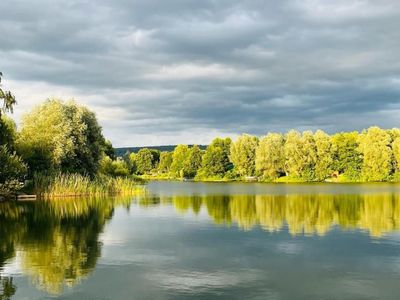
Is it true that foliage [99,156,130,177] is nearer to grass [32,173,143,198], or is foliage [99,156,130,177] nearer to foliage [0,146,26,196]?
grass [32,173,143,198]

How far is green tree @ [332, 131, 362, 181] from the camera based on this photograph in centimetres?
11838

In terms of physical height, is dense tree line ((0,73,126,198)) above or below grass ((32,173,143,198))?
above

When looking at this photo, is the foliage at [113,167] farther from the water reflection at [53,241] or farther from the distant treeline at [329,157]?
the water reflection at [53,241]

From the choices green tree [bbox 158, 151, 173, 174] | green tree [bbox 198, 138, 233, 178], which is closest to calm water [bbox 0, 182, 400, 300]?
green tree [bbox 198, 138, 233, 178]

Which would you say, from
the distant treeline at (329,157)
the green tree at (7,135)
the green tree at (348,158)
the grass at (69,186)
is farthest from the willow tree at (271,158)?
the green tree at (7,135)

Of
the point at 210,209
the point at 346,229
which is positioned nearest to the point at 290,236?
the point at 346,229

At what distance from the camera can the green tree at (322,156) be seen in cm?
11744

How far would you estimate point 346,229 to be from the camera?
27.9 meters

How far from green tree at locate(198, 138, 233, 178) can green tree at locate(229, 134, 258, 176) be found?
10.3 m

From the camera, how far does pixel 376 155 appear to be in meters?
113

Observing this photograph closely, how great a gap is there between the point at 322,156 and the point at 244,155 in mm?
25234

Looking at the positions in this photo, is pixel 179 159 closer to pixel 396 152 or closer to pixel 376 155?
pixel 376 155

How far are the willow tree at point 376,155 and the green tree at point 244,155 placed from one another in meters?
31.5

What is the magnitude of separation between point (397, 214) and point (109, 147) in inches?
2708
